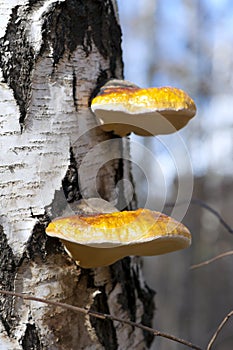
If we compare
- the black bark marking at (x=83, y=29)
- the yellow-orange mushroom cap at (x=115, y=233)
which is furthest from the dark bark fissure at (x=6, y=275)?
the black bark marking at (x=83, y=29)

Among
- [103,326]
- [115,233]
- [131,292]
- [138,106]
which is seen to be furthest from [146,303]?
[138,106]

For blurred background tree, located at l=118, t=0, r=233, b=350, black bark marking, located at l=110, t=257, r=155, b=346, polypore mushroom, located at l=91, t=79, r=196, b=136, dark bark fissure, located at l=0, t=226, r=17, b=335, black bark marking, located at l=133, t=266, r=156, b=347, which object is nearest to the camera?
dark bark fissure, located at l=0, t=226, r=17, b=335

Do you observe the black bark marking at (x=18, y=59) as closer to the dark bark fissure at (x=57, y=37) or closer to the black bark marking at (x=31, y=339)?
the dark bark fissure at (x=57, y=37)

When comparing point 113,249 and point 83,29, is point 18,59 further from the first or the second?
point 113,249

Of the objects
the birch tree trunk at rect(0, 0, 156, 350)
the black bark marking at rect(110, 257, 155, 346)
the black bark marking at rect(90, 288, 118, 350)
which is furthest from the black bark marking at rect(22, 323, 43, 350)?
the black bark marking at rect(110, 257, 155, 346)

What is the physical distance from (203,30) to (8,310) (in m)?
15.4

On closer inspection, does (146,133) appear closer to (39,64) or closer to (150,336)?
(39,64)

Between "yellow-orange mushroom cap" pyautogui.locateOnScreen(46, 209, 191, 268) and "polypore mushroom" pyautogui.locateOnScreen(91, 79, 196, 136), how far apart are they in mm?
341

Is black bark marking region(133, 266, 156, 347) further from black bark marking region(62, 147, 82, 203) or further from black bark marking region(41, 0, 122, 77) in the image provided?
black bark marking region(41, 0, 122, 77)

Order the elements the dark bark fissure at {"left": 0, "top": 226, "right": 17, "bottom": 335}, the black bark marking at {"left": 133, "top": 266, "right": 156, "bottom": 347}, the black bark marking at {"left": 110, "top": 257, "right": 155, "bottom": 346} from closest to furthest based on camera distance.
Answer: the dark bark fissure at {"left": 0, "top": 226, "right": 17, "bottom": 335}, the black bark marking at {"left": 110, "top": 257, "right": 155, "bottom": 346}, the black bark marking at {"left": 133, "top": 266, "right": 156, "bottom": 347}

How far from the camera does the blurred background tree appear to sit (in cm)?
1163

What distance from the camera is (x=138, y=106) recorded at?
151cm

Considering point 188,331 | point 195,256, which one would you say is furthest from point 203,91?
point 188,331

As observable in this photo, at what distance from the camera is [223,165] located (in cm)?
1460
